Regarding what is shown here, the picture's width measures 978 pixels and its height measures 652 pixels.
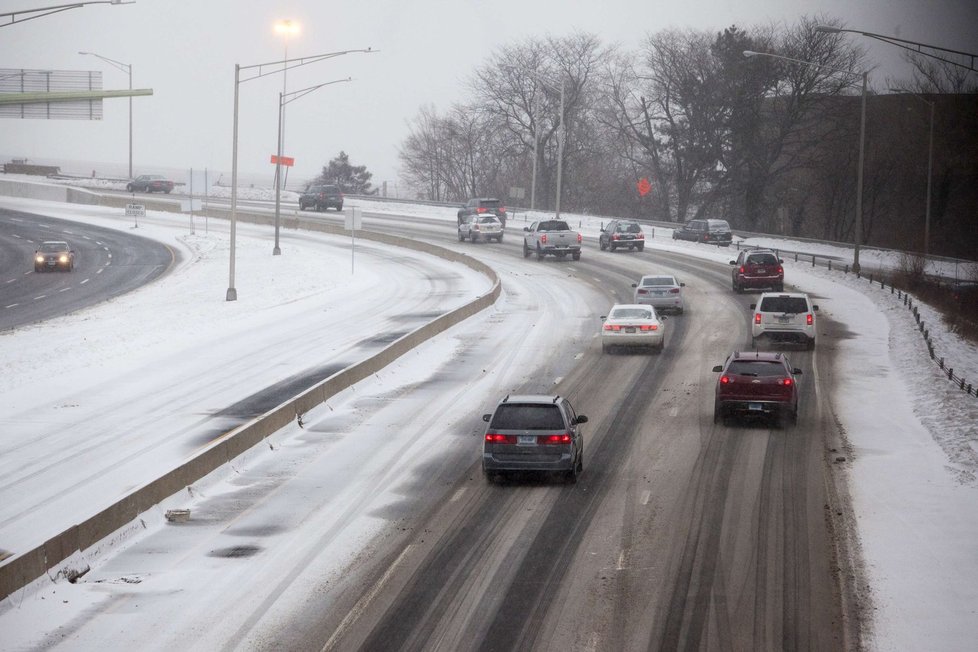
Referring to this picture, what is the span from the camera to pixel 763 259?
46.8 metres

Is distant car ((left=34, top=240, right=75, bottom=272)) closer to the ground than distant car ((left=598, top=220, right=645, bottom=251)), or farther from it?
closer to the ground

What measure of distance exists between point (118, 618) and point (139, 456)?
29.2ft

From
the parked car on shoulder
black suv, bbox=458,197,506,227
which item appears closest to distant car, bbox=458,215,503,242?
black suv, bbox=458,197,506,227

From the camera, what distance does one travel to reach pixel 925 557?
15.7 metres

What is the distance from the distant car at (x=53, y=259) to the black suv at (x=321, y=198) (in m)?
28.3

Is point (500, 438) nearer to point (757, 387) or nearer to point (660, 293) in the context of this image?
point (757, 387)

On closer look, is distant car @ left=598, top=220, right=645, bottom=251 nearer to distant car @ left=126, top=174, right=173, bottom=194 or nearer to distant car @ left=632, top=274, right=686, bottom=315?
Result: distant car @ left=632, top=274, right=686, bottom=315

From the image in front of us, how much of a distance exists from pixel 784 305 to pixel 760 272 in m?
13.3

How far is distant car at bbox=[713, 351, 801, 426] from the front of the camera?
2327cm

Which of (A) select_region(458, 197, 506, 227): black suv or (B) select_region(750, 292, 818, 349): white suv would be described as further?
(A) select_region(458, 197, 506, 227): black suv

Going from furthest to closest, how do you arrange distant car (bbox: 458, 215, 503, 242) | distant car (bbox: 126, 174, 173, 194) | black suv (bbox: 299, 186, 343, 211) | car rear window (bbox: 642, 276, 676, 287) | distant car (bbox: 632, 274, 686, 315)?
distant car (bbox: 126, 174, 173, 194)
black suv (bbox: 299, 186, 343, 211)
distant car (bbox: 458, 215, 503, 242)
car rear window (bbox: 642, 276, 676, 287)
distant car (bbox: 632, 274, 686, 315)

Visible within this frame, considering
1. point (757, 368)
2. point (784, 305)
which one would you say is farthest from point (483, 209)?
point (757, 368)

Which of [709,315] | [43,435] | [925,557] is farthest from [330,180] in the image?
[925,557]

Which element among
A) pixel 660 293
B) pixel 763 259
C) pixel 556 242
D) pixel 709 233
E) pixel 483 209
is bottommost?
pixel 660 293
